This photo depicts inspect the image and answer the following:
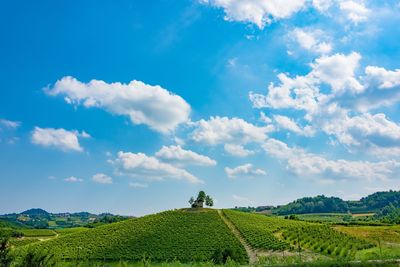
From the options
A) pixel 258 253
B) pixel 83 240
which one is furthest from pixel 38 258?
pixel 83 240

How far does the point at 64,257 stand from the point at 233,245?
3326 cm

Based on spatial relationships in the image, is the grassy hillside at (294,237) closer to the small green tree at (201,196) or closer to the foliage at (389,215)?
the small green tree at (201,196)

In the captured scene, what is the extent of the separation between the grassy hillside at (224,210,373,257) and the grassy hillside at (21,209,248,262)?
440 cm

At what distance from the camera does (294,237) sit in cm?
7812

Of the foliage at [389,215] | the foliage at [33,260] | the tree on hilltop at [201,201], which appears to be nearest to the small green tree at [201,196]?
the tree on hilltop at [201,201]

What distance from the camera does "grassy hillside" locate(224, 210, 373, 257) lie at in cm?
6575

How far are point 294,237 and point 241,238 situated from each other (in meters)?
10.8

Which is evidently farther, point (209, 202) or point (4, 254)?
point (209, 202)

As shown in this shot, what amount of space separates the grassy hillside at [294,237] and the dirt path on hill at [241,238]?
0.84m

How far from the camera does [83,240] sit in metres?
89.9

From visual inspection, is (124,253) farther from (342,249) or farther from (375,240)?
(375,240)

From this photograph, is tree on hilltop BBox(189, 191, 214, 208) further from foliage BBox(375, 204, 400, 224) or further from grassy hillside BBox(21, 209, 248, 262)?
foliage BBox(375, 204, 400, 224)

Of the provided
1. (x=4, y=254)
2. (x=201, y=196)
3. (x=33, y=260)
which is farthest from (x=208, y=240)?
A: (x=4, y=254)

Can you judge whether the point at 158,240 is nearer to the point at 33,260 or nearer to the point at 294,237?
the point at 294,237
